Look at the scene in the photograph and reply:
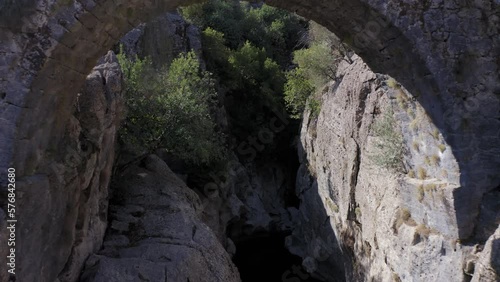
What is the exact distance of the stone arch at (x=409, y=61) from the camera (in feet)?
15.1

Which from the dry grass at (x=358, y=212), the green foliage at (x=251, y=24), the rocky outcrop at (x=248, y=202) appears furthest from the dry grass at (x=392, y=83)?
the green foliage at (x=251, y=24)

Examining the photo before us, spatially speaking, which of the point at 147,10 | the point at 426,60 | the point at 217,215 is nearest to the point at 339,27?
the point at 426,60

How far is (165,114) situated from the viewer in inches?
454

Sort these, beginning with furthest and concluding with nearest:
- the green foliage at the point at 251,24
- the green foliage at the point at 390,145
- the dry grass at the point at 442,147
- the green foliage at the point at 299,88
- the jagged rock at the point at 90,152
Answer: the green foliage at the point at 251,24 → the green foliage at the point at 299,88 → the green foliage at the point at 390,145 → the jagged rock at the point at 90,152 → the dry grass at the point at 442,147

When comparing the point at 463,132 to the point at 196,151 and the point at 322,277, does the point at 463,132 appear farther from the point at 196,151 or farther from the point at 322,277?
the point at 322,277

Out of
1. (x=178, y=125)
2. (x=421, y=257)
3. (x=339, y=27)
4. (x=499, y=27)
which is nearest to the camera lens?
(x=499, y=27)

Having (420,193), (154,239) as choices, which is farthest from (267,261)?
(420,193)

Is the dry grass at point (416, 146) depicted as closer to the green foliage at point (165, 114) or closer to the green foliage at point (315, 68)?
the green foliage at point (165, 114)

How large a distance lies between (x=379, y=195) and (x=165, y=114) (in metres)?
6.05

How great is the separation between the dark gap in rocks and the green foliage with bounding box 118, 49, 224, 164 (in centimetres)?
613

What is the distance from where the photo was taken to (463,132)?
514cm

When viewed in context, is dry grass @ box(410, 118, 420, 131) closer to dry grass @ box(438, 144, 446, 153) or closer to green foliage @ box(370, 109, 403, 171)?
dry grass @ box(438, 144, 446, 153)

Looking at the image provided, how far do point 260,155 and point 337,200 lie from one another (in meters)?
10.1

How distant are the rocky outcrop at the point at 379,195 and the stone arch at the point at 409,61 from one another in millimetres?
202
